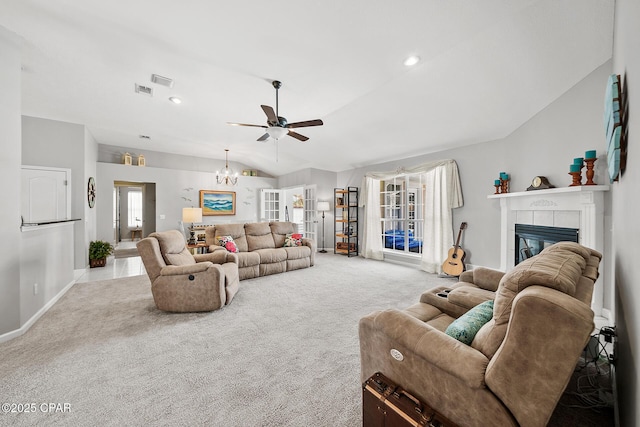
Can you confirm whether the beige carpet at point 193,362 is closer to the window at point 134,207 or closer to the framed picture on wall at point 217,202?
the framed picture on wall at point 217,202

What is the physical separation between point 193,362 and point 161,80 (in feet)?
11.5

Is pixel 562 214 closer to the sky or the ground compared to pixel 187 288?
closer to the sky

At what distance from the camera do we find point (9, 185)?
2537 mm

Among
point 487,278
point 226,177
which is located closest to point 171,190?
point 226,177

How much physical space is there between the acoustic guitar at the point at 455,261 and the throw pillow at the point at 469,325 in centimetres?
340

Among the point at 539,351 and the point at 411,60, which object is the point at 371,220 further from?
the point at 539,351

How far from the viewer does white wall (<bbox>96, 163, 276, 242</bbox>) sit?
6461 mm

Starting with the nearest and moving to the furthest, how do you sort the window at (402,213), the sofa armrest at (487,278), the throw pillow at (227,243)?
the sofa armrest at (487,278)
the throw pillow at (227,243)
the window at (402,213)

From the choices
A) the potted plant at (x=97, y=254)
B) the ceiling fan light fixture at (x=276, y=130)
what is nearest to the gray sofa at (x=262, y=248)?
the ceiling fan light fixture at (x=276, y=130)

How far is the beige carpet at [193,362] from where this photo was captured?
1.59 meters

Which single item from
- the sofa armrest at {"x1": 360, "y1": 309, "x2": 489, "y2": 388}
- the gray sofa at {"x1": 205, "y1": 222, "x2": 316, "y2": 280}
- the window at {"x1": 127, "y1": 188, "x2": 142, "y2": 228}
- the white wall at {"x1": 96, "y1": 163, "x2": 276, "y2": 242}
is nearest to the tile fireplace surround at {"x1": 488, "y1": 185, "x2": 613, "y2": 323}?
the sofa armrest at {"x1": 360, "y1": 309, "x2": 489, "y2": 388}

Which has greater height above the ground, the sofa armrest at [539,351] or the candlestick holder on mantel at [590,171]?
the candlestick holder on mantel at [590,171]

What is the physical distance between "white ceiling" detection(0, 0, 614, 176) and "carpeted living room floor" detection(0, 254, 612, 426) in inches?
115

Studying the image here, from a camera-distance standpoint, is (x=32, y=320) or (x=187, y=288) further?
(x=187, y=288)
